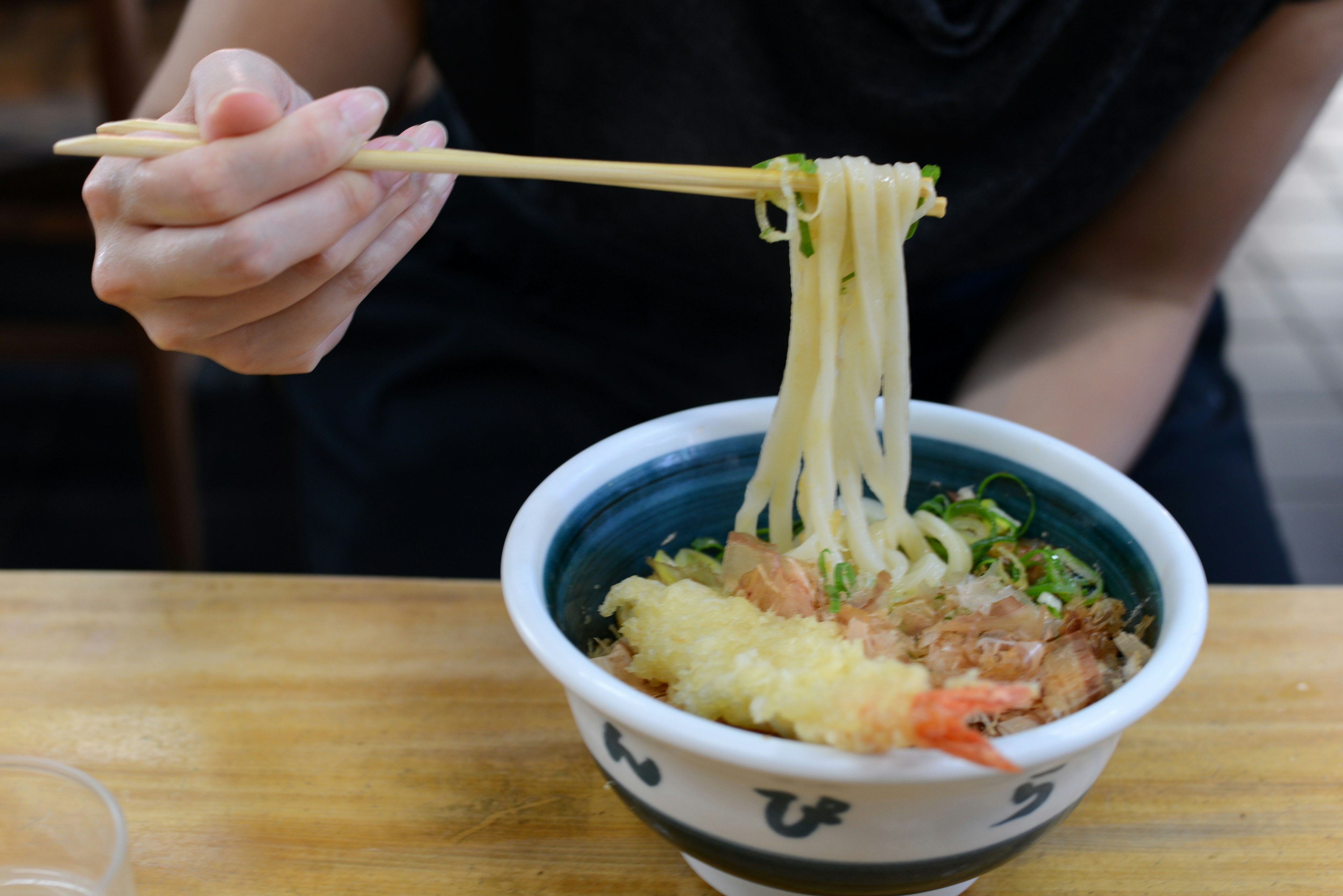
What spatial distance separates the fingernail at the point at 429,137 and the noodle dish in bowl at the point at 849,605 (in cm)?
31

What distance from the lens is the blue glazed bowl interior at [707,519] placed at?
86 cm

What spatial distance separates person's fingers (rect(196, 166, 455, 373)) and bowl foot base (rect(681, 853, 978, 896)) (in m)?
0.60

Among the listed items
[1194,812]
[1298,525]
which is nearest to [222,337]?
[1194,812]

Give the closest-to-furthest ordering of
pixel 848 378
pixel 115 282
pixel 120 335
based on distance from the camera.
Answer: pixel 115 282 < pixel 848 378 < pixel 120 335

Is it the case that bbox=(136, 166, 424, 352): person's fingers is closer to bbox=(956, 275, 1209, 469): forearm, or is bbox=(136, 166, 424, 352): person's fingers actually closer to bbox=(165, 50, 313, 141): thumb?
bbox=(165, 50, 313, 141): thumb

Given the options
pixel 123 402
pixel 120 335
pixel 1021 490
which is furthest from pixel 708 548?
pixel 123 402

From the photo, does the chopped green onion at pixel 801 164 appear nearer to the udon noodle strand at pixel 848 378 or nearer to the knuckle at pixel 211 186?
the udon noodle strand at pixel 848 378

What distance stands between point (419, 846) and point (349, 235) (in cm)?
53

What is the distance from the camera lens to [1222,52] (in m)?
1.39

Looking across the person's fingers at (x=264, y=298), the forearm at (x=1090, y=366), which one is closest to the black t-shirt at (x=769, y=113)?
the forearm at (x=1090, y=366)

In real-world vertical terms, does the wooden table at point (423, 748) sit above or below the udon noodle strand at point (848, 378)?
below

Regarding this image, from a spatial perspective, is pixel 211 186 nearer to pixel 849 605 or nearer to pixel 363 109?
pixel 363 109

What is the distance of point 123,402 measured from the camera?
128 inches

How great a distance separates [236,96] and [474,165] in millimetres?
187
